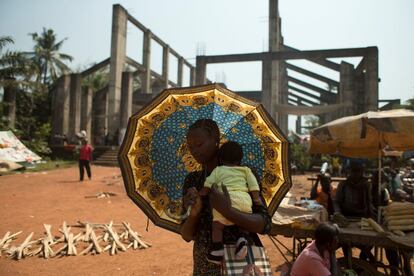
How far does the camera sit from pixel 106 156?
2302 cm

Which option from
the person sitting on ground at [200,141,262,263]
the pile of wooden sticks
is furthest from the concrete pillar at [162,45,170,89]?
the person sitting on ground at [200,141,262,263]

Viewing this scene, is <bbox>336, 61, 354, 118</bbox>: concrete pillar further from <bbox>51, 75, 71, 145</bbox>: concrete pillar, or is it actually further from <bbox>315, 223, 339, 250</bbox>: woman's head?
<bbox>315, 223, 339, 250</bbox>: woman's head

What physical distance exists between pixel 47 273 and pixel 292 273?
148 inches

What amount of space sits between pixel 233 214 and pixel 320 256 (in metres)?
1.91

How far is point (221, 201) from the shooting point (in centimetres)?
175

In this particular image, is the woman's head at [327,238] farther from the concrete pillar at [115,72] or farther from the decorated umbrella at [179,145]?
the concrete pillar at [115,72]

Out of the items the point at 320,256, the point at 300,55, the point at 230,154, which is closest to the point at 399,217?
the point at 320,256

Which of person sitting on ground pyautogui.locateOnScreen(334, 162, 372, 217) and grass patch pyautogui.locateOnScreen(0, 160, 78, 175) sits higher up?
person sitting on ground pyautogui.locateOnScreen(334, 162, 372, 217)

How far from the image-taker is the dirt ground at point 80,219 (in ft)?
17.8

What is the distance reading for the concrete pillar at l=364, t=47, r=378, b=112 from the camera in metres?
20.6

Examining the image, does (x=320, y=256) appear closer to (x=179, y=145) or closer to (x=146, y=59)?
(x=179, y=145)

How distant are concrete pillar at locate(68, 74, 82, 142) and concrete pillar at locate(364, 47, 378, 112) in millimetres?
20093

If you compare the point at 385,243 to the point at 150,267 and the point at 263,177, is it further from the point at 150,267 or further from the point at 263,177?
the point at 150,267

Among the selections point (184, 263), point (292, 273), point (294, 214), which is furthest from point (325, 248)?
point (184, 263)
